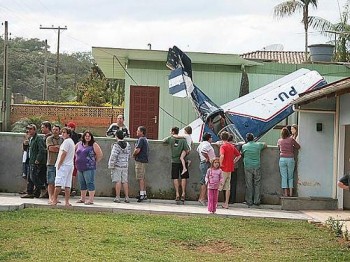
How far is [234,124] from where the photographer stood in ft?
74.0

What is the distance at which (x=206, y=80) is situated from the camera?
2600cm

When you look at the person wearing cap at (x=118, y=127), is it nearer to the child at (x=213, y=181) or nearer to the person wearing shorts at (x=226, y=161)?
the person wearing shorts at (x=226, y=161)

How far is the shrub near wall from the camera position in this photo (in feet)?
134

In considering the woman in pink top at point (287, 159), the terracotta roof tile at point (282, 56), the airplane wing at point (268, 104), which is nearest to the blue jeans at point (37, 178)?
the woman in pink top at point (287, 159)

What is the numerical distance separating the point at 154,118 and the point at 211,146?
9.09m

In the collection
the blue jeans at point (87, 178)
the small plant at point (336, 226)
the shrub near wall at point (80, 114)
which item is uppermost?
the shrub near wall at point (80, 114)

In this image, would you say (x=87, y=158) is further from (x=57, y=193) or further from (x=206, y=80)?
(x=206, y=80)

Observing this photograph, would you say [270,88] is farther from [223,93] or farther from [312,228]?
[312,228]

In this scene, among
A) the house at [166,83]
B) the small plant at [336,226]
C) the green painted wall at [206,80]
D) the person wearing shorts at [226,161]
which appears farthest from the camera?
the green painted wall at [206,80]

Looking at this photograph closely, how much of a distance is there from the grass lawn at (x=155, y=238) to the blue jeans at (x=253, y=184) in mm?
2549

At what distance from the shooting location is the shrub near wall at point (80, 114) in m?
40.7

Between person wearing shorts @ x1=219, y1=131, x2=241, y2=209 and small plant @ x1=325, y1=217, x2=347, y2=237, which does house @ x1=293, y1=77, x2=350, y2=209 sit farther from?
small plant @ x1=325, y1=217, x2=347, y2=237

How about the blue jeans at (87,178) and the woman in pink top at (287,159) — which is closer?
the blue jeans at (87,178)

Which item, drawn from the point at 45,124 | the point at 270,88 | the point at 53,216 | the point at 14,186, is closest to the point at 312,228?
the point at 53,216
